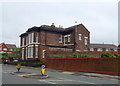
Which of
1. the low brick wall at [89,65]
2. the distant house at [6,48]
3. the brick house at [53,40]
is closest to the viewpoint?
the low brick wall at [89,65]

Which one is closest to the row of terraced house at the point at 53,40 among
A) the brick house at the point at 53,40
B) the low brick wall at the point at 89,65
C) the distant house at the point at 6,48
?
the brick house at the point at 53,40

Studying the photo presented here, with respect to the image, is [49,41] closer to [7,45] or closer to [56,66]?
[56,66]

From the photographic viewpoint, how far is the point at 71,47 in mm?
47094

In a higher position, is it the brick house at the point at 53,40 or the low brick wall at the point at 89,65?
the brick house at the point at 53,40

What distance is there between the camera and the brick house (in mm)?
43684

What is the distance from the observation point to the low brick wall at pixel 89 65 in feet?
76.4

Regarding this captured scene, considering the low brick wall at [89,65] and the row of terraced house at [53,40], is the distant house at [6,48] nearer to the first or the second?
the row of terraced house at [53,40]

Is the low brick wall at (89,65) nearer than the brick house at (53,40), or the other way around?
the low brick wall at (89,65)

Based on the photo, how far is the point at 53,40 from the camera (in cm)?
4750

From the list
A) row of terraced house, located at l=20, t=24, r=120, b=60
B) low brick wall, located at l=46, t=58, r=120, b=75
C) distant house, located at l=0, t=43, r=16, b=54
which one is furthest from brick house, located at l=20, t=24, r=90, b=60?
distant house, located at l=0, t=43, r=16, b=54

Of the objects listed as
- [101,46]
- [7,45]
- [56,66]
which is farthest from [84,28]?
[7,45]

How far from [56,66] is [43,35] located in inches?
488

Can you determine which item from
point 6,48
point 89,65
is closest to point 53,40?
point 89,65

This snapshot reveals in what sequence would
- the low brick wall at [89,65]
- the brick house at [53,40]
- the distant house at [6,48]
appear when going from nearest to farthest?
the low brick wall at [89,65] → the brick house at [53,40] → the distant house at [6,48]
